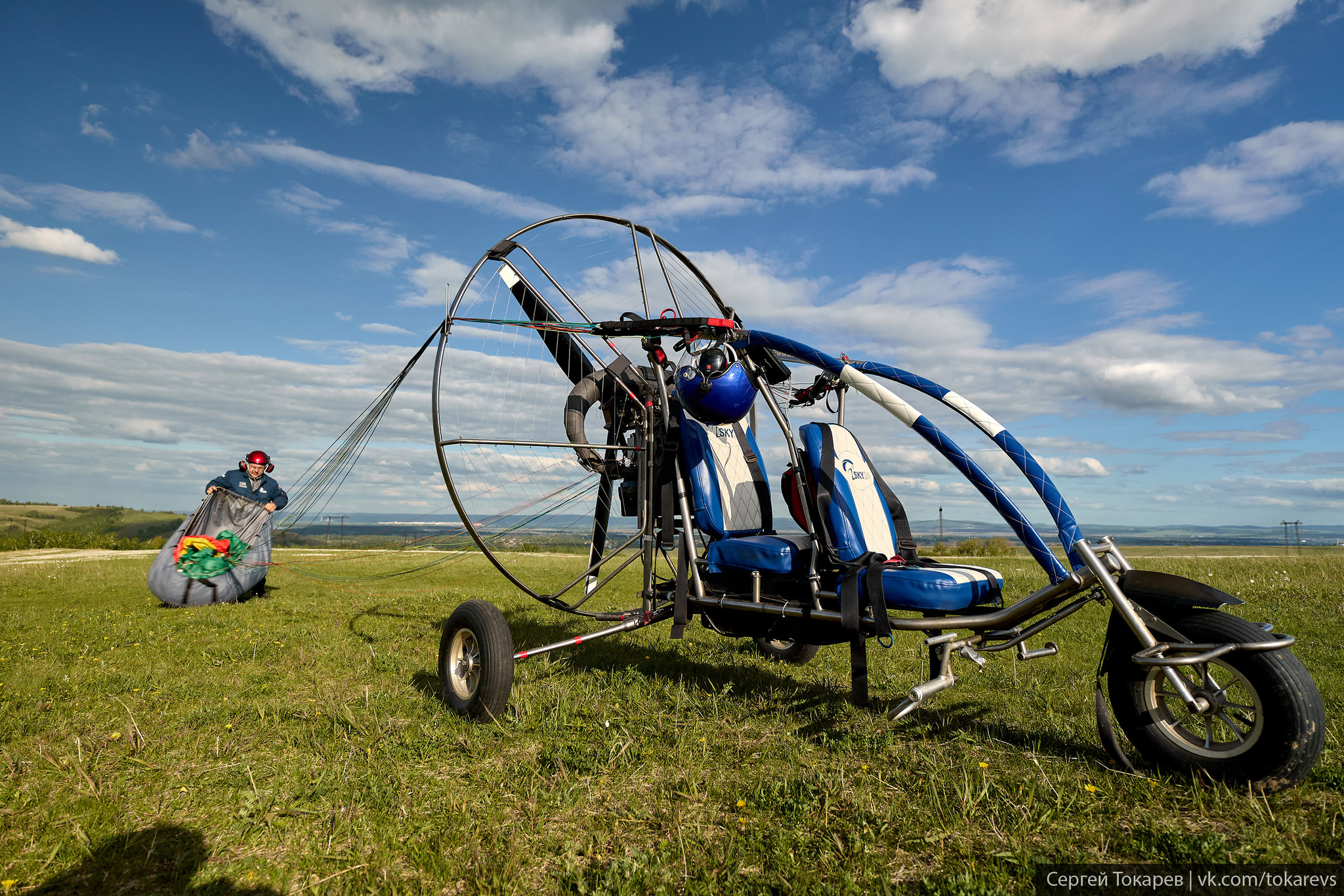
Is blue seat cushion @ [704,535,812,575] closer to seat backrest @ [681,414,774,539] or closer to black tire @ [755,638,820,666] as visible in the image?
seat backrest @ [681,414,774,539]

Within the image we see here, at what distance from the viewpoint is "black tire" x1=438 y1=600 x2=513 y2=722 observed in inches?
195

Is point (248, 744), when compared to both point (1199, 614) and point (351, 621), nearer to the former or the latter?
point (351, 621)

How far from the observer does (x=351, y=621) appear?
938 cm

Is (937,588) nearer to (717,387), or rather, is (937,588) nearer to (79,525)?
(717,387)

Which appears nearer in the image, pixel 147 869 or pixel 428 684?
pixel 147 869

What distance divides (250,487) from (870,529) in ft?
36.4

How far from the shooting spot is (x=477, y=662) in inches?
211

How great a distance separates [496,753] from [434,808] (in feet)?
2.65

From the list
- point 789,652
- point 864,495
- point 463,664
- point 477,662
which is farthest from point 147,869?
point 789,652

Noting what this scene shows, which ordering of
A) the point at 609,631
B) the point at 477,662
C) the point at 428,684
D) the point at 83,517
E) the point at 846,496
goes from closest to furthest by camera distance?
the point at 846,496 < the point at 477,662 < the point at 609,631 < the point at 428,684 < the point at 83,517

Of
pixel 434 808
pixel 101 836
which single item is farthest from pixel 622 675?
pixel 101 836

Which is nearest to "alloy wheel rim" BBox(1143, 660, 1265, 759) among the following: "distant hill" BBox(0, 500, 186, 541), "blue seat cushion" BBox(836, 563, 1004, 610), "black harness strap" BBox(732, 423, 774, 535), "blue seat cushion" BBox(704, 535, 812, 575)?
"blue seat cushion" BBox(836, 563, 1004, 610)

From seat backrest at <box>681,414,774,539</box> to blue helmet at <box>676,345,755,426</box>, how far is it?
15.9 inches

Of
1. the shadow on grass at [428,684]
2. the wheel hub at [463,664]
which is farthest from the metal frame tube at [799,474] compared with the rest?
the shadow on grass at [428,684]
